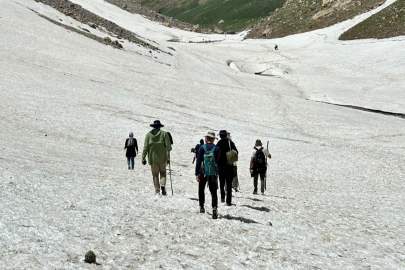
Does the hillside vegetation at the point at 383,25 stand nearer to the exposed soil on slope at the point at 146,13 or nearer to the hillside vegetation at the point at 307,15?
the hillside vegetation at the point at 307,15

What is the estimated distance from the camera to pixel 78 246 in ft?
29.6

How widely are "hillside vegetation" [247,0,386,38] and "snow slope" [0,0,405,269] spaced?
34111mm

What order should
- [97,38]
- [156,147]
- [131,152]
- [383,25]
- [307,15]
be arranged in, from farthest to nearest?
[307,15], [383,25], [97,38], [131,152], [156,147]

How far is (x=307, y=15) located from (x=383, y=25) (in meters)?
25.8

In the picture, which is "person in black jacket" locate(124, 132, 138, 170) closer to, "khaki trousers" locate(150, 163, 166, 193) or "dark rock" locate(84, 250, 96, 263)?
"khaki trousers" locate(150, 163, 166, 193)

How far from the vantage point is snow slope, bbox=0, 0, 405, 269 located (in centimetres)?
997

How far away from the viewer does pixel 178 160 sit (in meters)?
25.5

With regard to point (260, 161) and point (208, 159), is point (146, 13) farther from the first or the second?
point (208, 159)

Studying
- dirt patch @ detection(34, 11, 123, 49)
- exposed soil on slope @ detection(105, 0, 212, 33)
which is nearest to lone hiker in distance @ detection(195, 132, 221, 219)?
dirt patch @ detection(34, 11, 123, 49)

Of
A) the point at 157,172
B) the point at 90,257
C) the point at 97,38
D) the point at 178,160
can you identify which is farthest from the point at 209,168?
the point at 97,38

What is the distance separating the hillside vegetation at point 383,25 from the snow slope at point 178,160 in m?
16.3

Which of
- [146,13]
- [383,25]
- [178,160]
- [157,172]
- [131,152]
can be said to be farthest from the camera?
[146,13]

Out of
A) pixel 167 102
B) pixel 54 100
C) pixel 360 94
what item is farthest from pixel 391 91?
pixel 54 100

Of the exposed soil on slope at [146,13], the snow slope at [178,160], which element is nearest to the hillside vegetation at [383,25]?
the snow slope at [178,160]
